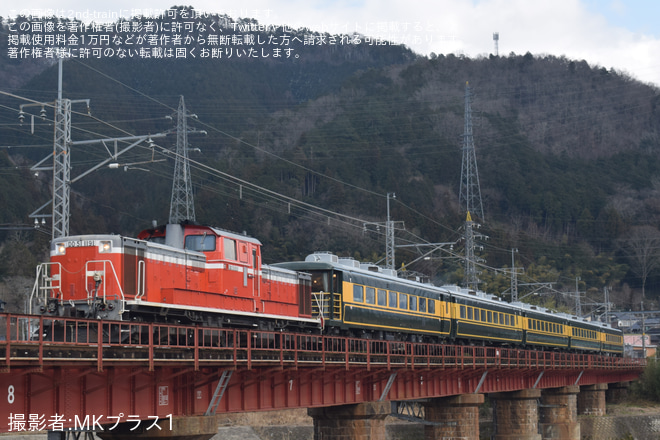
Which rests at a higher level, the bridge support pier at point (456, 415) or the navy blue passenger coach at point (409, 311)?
the navy blue passenger coach at point (409, 311)

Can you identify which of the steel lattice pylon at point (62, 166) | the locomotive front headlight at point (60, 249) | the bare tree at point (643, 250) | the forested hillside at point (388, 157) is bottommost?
the locomotive front headlight at point (60, 249)

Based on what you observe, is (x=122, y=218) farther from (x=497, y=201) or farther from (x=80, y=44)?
(x=497, y=201)

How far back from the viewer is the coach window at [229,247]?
27359 millimetres

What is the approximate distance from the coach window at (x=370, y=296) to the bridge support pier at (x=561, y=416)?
32.1 metres

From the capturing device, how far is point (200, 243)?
88.6 feet

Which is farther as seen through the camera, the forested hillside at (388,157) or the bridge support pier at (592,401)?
Answer: the forested hillside at (388,157)

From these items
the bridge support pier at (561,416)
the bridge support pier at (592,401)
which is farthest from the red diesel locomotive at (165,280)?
the bridge support pier at (592,401)

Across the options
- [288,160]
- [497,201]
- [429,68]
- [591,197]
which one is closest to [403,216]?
[288,160]

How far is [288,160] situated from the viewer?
5027 inches

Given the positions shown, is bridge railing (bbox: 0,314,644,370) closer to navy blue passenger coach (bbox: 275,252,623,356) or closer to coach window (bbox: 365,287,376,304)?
navy blue passenger coach (bbox: 275,252,623,356)

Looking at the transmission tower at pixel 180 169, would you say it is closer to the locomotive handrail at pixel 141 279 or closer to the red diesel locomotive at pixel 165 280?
the red diesel locomotive at pixel 165 280

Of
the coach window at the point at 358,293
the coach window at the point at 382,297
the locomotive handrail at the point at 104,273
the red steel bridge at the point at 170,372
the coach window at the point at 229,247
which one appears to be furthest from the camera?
the coach window at the point at 382,297

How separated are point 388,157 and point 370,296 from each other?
337 feet

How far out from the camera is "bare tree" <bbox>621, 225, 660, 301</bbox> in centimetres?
13250
